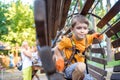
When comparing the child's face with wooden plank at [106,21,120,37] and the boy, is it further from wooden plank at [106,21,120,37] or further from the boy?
wooden plank at [106,21,120,37]

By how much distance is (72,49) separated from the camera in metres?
2.53

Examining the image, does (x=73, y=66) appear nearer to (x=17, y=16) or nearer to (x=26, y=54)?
(x=26, y=54)

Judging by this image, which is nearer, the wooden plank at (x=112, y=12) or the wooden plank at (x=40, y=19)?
the wooden plank at (x=40, y=19)

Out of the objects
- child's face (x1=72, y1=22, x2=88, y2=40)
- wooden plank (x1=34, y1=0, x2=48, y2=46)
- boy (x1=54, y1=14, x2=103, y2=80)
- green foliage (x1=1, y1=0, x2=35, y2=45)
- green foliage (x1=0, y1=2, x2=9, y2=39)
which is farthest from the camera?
green foliage (x1=0, y1=2, x2=9, y2=39)

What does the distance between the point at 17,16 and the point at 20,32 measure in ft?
6.01

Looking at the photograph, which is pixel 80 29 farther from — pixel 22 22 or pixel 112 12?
pixel 22 22

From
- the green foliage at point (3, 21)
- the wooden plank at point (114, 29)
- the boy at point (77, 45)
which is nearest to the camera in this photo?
the boy at point (77, 45)

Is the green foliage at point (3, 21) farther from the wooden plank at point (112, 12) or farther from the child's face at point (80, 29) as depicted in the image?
the child's face at point (80, 29)

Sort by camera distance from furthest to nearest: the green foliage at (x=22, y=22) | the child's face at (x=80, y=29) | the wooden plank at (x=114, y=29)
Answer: the green foliage at (x=22, y=22)
the wooden plank at (x=114, y=29)
the child's face at (x=80, y=29)

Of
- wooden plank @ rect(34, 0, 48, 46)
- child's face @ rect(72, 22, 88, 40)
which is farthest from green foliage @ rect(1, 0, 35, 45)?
wooden plank @ rect(34, 0, 48, 46)

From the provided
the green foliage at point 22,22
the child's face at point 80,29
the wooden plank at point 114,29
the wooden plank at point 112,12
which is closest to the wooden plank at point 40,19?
the child's face at point 80,29

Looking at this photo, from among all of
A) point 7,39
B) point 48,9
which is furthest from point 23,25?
point 48,9

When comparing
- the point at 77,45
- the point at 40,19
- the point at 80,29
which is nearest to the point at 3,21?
the point at 77,45

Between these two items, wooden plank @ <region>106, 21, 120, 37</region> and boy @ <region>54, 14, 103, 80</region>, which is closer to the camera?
boy @ <region>54, 14, 103, 80</region>
